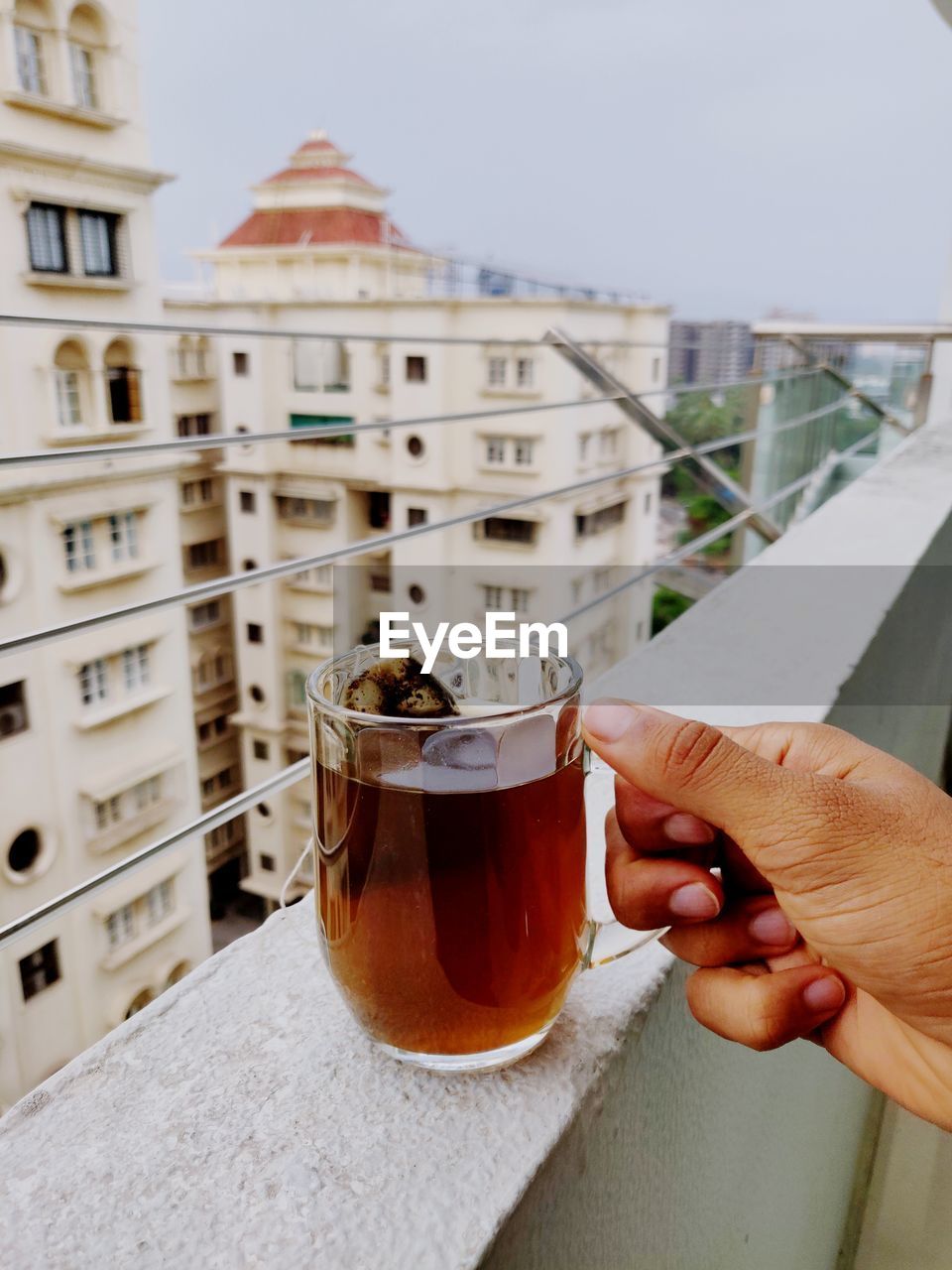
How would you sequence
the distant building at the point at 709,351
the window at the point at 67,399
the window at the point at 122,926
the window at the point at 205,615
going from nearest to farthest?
the distant building at the point at 709,351 → the window at the point at 67,399 → the window at the point at 122,926 → the window at the point at 205,615

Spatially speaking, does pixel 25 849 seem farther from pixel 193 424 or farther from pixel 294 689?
pixel 193 424

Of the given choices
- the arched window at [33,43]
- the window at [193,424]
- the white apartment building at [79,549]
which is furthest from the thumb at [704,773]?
the window at [193,424]

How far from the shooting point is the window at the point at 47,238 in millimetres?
7864

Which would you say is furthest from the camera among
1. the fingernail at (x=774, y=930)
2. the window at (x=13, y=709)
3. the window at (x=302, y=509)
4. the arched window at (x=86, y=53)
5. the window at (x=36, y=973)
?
the window at (x=302, y=509)

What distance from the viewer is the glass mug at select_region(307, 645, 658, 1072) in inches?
11.1

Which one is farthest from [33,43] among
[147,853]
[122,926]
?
[147,853]

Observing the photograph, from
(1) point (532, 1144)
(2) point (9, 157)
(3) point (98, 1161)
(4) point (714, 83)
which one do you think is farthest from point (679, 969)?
(4) point (714, 83)

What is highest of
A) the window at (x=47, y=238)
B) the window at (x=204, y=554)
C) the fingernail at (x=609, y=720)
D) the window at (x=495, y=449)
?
the window at (x=47, y=238)

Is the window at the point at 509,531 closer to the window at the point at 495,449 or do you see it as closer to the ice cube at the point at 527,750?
the window at the point at 495,449

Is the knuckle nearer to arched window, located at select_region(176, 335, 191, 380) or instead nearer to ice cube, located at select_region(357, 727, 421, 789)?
ice cube, located at select_region(357, 727, 421, 789)

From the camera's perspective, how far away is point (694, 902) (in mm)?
346

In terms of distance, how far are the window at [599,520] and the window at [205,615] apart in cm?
510

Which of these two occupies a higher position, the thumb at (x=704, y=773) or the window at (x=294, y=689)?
the thumb at (x=704, y=773)

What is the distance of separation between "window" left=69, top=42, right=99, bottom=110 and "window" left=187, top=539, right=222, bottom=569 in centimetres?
569
